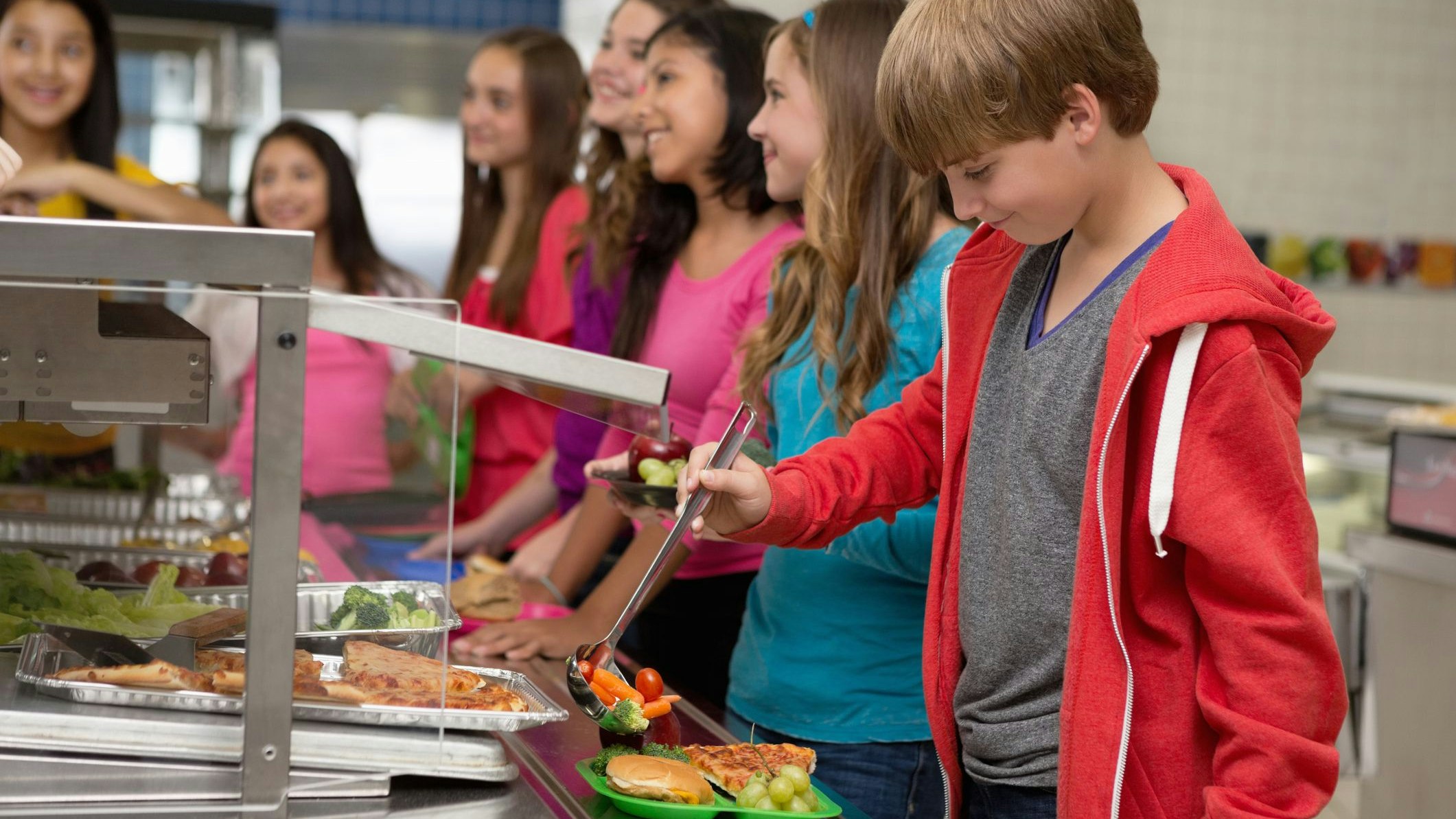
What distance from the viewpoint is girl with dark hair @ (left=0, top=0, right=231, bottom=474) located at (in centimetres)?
276

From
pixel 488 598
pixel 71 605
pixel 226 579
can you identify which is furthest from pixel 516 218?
pixel 71 605

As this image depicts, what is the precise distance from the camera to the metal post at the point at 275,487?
1.02m

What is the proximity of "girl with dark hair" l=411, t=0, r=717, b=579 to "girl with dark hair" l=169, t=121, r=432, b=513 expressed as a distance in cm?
48

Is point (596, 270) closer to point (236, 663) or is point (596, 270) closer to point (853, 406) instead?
point (853, 406)

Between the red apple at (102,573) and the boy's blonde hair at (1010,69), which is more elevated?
the boy's blonde hair at (1010,69)

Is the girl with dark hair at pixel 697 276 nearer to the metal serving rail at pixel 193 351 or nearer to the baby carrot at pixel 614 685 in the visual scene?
the baby carrot at pixel 614 685

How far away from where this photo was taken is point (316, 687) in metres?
1.12

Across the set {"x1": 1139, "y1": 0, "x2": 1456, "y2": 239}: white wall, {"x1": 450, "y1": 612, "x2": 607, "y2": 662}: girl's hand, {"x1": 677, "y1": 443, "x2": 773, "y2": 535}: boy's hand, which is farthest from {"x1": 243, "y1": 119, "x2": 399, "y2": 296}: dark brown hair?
{"x1": 1139, "y1": 0, "x2": 1456, "y2": 239}: white wall

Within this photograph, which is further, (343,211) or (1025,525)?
(343,211)

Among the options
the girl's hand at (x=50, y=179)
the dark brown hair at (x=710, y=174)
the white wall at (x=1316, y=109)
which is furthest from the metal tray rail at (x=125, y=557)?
the white wall at (x=1316, y=109)

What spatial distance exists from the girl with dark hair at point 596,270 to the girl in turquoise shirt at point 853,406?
633 mm

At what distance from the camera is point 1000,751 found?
49.0 inches

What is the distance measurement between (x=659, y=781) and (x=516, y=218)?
2.23 m

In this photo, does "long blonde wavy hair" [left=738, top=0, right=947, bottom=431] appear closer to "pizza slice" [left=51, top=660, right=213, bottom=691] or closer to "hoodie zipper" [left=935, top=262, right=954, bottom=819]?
"hoodie zipper" [left=935, top=262, right=954, bottom=819]
